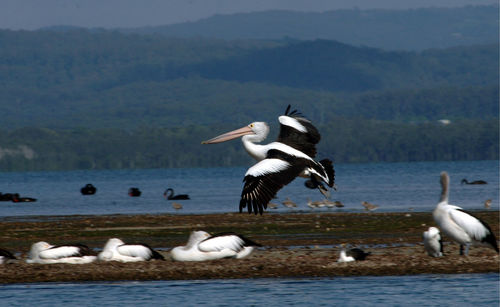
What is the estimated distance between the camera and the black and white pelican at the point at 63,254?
17.8 m

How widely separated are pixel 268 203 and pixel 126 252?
6.01 metres

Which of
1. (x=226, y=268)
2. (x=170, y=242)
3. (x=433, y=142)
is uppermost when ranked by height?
(x=433, y=142)

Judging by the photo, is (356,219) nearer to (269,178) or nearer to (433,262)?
(433,262)

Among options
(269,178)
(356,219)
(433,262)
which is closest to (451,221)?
(433,262)

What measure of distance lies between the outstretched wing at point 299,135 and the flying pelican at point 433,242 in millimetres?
3231

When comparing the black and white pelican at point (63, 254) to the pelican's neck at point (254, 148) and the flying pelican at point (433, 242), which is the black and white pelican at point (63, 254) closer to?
the pelican's neck at point (254, 148)

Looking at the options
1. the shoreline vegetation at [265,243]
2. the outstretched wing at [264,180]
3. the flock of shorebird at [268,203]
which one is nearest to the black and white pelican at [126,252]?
the flock of shorebird at [268,203]

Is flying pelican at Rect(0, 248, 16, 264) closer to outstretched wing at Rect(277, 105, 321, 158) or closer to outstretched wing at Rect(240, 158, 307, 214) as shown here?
outstretched wing at Rect(277, 105, 321, 158)

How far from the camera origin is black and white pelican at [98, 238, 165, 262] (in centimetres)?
1777

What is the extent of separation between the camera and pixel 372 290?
15531mm

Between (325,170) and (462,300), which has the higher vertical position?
(325,170)

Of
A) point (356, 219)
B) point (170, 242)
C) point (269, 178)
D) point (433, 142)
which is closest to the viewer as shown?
point (269, 178)

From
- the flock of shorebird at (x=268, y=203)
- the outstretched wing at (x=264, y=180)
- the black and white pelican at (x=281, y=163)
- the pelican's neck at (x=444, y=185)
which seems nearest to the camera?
the outstretched wing at (x=264, y=180)

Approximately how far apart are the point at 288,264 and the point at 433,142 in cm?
16318
